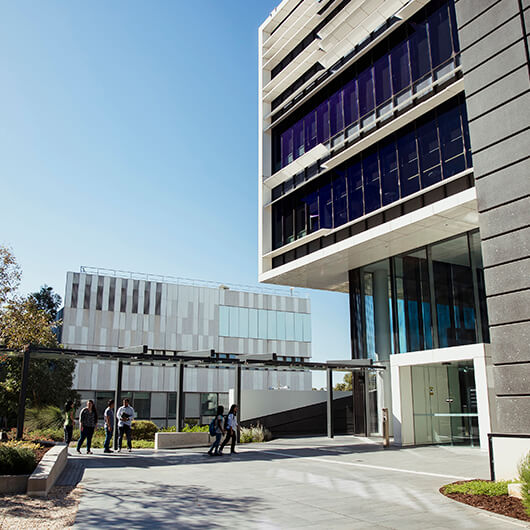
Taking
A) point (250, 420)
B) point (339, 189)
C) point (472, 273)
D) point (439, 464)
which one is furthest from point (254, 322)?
point (439, 464)

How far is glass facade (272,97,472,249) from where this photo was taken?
65.3 feet

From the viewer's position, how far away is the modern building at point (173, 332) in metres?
47.9

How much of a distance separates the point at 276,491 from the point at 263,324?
1813 inches

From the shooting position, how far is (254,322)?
56125 millimetres

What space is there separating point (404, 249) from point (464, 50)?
12.6 metres

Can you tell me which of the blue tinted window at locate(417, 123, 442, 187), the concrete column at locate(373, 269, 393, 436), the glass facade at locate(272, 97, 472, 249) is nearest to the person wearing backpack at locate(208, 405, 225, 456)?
the concrete column at locate(373, 269, 393, 436)

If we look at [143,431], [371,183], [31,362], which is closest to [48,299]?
[31,362]

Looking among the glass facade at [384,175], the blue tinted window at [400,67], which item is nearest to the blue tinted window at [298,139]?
the glass facade at [384,175]

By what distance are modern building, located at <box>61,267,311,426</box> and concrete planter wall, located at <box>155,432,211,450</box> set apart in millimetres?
26421

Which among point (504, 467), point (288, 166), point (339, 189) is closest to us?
point (504, 467)

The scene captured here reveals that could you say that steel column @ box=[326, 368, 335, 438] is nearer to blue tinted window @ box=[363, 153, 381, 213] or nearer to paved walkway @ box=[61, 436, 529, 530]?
paved walkway @ box=[61, 436, 529, 530]

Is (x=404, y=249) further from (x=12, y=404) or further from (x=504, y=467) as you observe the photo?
(x=12, y=404)

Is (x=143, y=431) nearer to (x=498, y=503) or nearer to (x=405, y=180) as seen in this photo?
(x=405, y=180)

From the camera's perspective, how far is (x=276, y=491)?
10.2 metres
